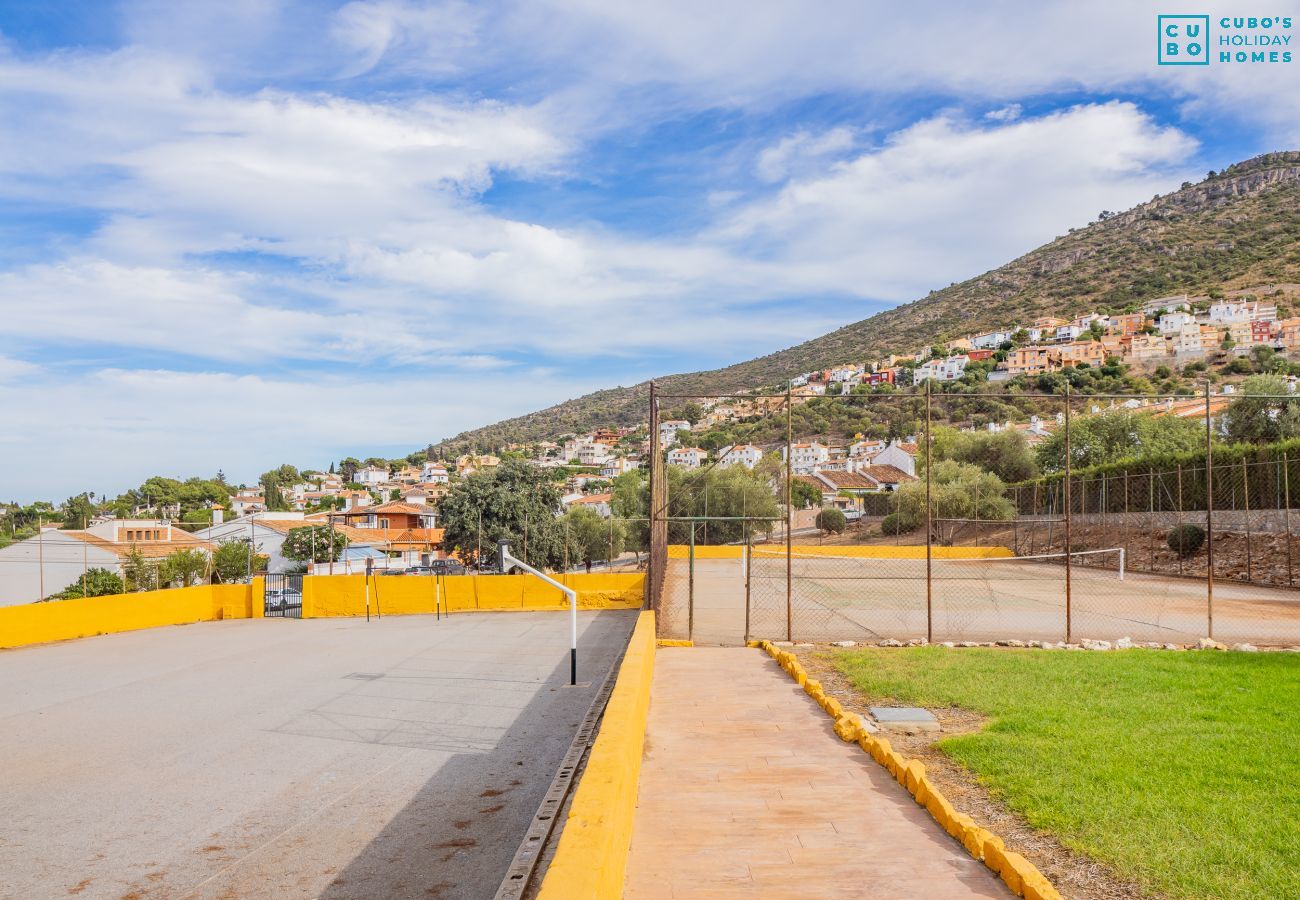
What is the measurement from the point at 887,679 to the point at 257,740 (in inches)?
282

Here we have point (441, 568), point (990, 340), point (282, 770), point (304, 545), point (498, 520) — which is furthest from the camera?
point (990, 340)

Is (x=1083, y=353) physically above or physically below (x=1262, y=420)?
above

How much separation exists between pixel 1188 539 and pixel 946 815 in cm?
2903

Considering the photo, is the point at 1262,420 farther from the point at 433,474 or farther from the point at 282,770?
the point at 433,474

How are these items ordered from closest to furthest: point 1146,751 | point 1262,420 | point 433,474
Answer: point 1146,751, point 1262,420, point 433,474

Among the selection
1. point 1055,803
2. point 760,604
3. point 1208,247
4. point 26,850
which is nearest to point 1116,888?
point 1055,803

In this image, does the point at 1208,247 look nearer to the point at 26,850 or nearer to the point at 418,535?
the point at 418,535

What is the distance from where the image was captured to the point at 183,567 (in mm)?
44969

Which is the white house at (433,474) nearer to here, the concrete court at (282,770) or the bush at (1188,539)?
the bush at (1188,539)

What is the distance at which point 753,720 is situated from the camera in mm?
8836

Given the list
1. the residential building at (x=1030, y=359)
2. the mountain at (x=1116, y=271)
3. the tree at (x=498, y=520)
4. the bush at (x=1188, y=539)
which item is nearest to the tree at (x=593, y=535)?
the tree at (x=498, y=520)

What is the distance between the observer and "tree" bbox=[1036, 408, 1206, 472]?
149ft

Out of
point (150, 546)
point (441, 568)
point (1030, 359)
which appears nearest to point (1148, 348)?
point (1030, 359)

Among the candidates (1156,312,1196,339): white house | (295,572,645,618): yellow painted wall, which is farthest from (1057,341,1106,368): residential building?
(295,572,645,618): yellow painted wall
